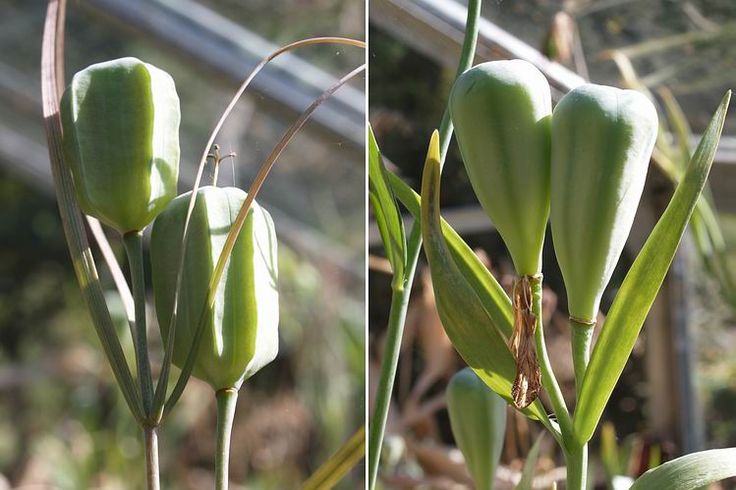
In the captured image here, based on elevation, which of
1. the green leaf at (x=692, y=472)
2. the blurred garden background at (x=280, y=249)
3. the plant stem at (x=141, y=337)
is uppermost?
the plant stem at (x=141, y=337)

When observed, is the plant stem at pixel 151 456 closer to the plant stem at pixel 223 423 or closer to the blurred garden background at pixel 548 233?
the plant stem at pixel 223 423

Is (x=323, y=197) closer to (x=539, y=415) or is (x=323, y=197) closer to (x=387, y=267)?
(x=387, y=267)

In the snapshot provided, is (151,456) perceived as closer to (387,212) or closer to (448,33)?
(387,212)

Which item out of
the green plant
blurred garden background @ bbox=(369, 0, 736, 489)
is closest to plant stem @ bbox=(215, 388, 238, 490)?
the green plant

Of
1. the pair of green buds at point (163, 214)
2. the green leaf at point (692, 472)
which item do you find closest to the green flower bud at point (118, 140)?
the pair of green buds at point (163, 214)

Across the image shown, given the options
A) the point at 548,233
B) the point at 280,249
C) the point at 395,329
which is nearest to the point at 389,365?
the point at 395,329

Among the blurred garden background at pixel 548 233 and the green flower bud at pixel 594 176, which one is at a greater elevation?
the green flower bud at pixel 594 176

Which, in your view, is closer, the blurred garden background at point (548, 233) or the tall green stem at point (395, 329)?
the tall green stem at point (395, 329)
